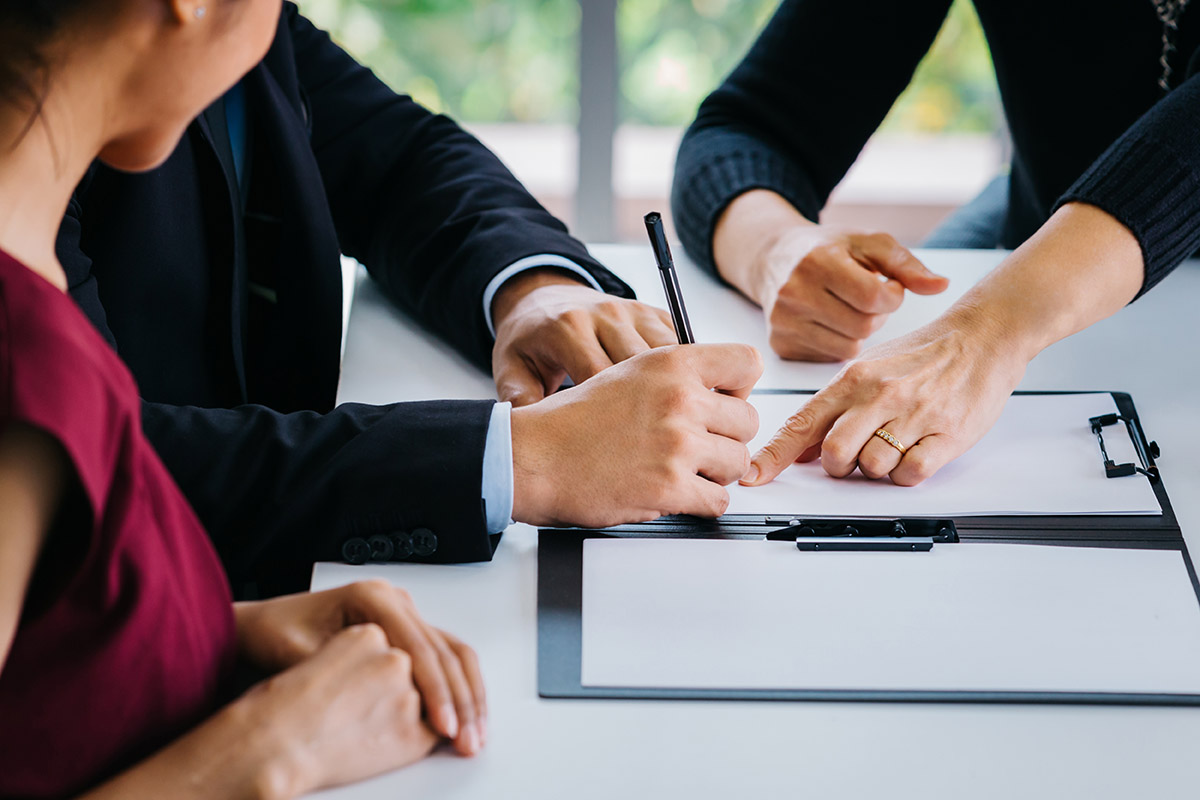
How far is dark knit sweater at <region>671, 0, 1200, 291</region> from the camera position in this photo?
149 cm

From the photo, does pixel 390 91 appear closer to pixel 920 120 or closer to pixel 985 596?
pixel 985 596

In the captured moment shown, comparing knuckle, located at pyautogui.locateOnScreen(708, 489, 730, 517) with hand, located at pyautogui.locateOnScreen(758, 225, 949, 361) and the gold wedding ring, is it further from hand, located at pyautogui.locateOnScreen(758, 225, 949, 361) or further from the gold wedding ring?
hand, located at pyautogui.locateOnScreen(758, 225, 949, 361)

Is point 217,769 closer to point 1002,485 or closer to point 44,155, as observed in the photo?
point 44,155

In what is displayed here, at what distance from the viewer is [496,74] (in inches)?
117

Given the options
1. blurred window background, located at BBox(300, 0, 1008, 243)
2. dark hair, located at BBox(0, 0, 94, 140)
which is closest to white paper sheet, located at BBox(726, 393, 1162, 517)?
dark hair, located at BBox(0, 0, 94, 140)

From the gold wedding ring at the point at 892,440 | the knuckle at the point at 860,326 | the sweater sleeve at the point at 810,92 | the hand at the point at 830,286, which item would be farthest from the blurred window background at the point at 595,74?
the gold wedding ring at the point at 892,440

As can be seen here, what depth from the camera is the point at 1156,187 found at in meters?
1.13

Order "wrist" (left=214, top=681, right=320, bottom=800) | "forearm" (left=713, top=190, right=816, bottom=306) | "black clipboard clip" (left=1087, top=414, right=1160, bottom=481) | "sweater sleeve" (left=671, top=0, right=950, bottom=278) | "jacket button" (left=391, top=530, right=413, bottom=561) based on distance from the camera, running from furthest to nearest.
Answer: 1. "sweater sleeve" (left=671, top=0, right=950, bottom=278)
2. "forearm" (left=713, top=190, right=816, bottom=306)
3. "black clipboard clip" (left=1087, top=414, right=1160, bottom=481)
4. "jacket button" (left=391, top=530, right=413, bottom=561)
5. "wrist" (left=214, top=681, right=320, bottom=800)

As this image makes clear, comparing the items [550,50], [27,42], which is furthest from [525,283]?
[550,50]

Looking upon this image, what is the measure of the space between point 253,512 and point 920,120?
8.70 feet

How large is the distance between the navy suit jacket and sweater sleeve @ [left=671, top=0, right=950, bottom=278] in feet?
1.20

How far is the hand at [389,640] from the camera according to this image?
26.4 inches

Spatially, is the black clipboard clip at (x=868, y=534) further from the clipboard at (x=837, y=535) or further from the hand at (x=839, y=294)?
the hand at (x=839, y=294)

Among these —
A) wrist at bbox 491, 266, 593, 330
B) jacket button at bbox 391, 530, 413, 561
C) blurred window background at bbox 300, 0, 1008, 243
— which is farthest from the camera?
blurred window background at bbox 300, 0, 1008, 243
